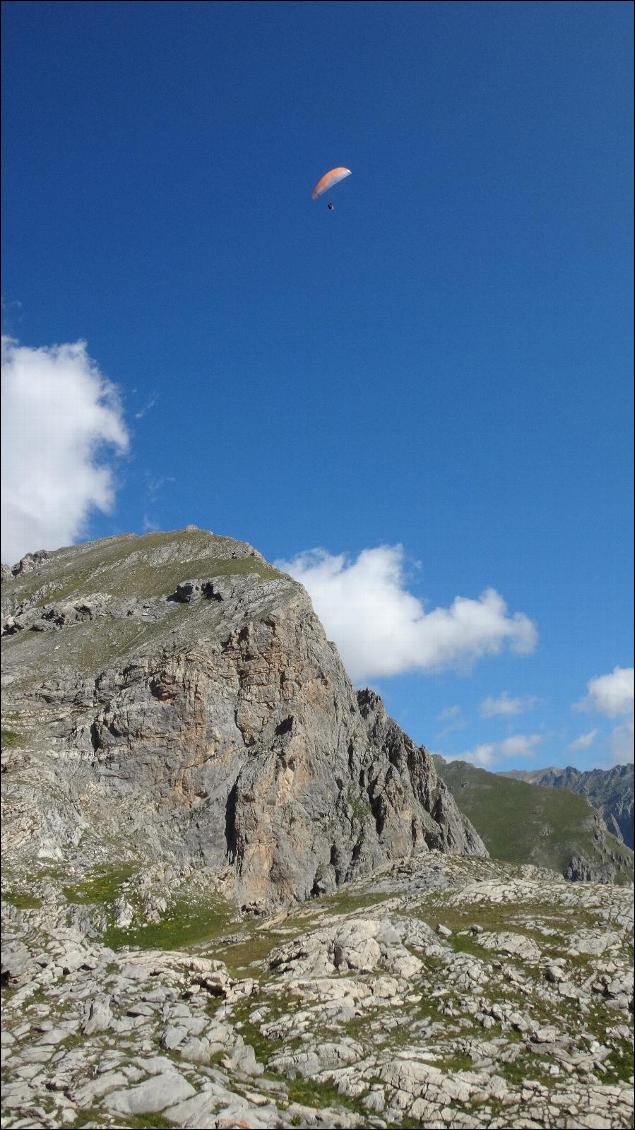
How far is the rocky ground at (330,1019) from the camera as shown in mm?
20328

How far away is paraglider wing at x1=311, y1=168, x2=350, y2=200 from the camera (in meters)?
50.8

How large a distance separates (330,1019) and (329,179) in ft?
177

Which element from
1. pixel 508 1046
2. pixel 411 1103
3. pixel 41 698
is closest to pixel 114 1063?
pixel 411 1103

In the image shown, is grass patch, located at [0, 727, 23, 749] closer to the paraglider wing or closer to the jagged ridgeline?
the jagged ridgeline

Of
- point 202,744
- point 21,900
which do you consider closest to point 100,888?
point 21,900

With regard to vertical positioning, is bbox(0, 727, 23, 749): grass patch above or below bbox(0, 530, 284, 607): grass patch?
below

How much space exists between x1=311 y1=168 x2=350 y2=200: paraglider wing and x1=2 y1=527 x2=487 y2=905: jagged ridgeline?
36737 mm

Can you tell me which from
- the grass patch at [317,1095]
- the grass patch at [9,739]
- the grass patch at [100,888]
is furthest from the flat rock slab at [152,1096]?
the grass patch at [9,739]

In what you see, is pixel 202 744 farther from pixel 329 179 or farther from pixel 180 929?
pixel 329 179

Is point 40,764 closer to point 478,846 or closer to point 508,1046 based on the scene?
point 508,1046

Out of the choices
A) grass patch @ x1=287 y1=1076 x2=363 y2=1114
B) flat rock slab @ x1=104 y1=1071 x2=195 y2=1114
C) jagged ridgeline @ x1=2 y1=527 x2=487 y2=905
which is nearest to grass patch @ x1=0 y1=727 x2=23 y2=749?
jagged ridgeline @ x1=2 y1=527 x2=487 y2=905

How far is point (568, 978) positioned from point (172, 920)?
2606 cm

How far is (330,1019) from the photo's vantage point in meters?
25.8

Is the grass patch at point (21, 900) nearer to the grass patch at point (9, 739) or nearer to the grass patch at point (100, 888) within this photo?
the grass patch at point (100, 888)
